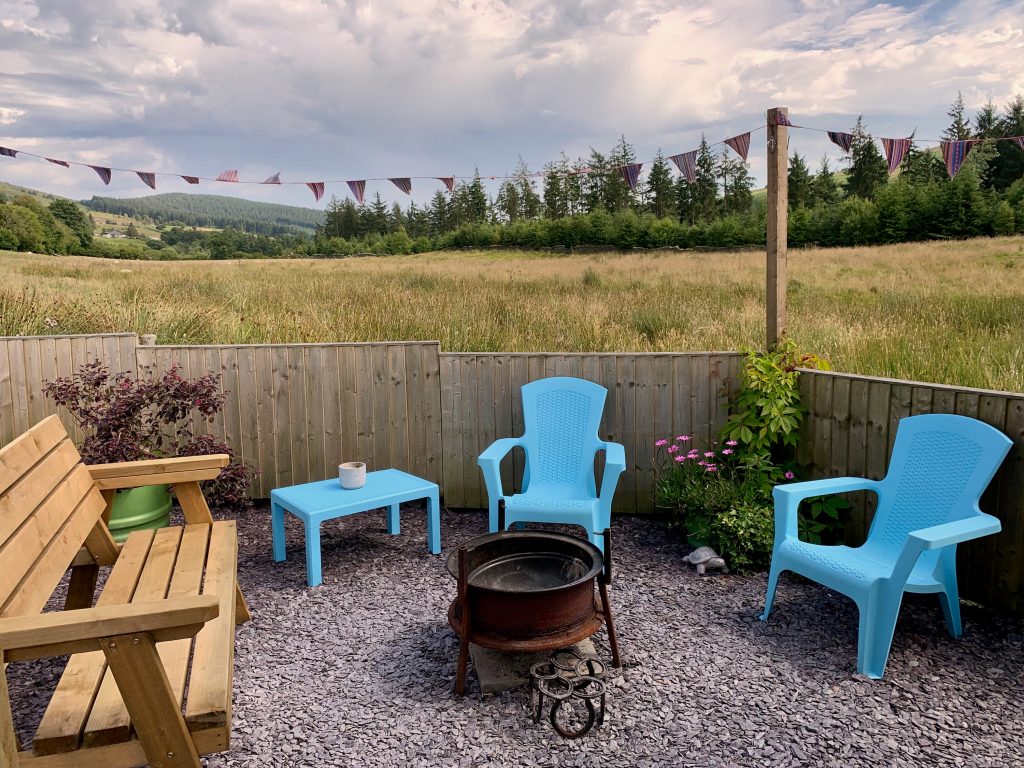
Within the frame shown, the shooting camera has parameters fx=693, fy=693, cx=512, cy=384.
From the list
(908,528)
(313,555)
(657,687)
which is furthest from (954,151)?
(313,555)

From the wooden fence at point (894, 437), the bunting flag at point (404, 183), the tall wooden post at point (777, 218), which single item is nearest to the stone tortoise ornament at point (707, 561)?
the wooden fence at point (894, 437)

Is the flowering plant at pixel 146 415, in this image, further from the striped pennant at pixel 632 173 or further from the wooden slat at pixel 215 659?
the striped pennant at pixel 632 173

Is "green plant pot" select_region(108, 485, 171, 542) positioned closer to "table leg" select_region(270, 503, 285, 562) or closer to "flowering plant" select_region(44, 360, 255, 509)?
"flowering plant" select_region(44, 360, 255, 509)

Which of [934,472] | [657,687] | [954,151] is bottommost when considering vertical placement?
[657,687]

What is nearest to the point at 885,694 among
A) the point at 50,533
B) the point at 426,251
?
the point at 50,533

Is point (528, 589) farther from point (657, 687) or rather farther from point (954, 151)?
point (954, 151)

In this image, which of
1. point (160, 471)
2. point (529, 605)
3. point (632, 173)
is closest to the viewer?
point (529, 605)

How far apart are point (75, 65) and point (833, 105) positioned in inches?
297

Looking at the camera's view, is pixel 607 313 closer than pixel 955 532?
No

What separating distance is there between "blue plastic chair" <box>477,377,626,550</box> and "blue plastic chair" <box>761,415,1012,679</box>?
112 cm

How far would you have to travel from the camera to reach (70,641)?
1483 mm

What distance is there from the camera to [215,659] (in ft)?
6.18

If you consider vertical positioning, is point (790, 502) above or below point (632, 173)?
below

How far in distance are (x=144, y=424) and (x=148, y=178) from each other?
3.56 meters
